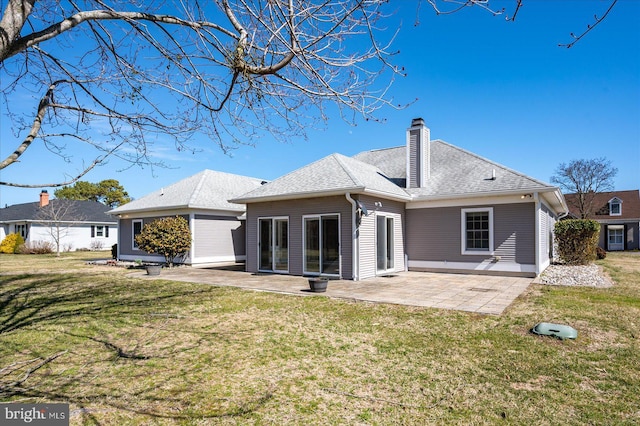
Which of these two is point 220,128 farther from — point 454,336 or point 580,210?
point 580,210

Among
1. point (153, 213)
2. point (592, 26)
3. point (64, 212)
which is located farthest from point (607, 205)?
point (64, 212)

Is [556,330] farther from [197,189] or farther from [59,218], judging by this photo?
[59,218]

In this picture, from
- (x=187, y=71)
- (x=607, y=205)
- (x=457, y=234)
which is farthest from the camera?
(x=607, y=205)

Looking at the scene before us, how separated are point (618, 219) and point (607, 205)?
6.77ft

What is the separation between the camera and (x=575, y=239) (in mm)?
15797

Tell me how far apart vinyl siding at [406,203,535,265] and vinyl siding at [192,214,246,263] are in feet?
31.7

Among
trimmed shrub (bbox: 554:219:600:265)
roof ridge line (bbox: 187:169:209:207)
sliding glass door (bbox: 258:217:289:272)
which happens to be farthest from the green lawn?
roof ridge line (bbox: 187:169:209:207)

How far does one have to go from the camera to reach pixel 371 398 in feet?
12.1

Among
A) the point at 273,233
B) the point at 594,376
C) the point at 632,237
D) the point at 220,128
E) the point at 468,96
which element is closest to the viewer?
the point at 594,376

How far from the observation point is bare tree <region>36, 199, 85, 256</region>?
30366 mm

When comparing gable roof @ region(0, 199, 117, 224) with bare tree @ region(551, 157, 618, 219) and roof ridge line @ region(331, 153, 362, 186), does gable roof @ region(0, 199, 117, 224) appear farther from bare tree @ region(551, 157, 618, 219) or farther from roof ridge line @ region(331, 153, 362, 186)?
bare tree @ region(551, 157, 618, 219)

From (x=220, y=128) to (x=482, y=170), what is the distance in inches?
494

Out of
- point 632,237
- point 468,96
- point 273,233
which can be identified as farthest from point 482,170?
point 632,237

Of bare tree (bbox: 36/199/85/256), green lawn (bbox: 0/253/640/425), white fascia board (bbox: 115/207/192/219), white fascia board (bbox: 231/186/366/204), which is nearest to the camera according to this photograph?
green lawn (bbox: 0/253/640/425)
